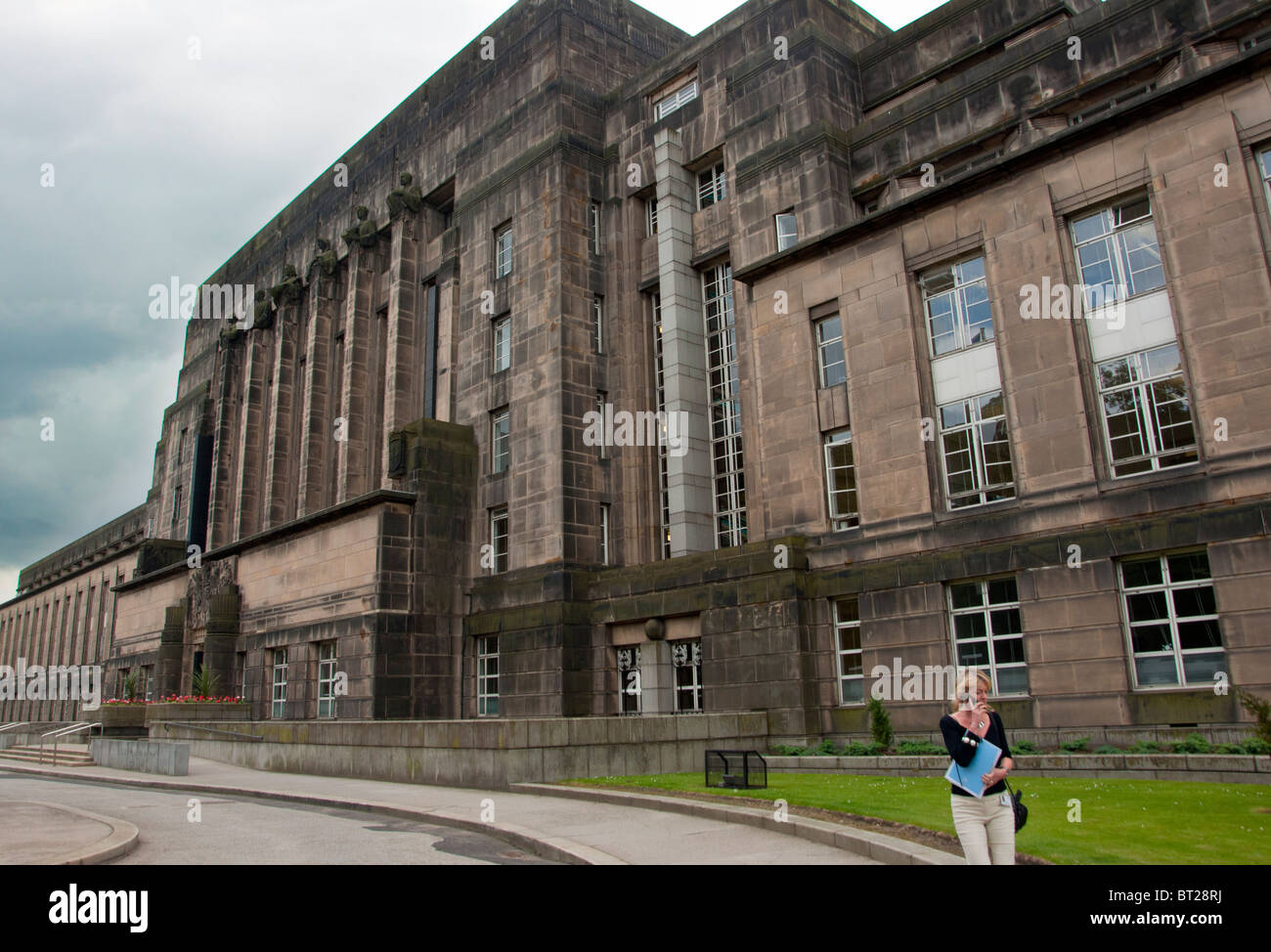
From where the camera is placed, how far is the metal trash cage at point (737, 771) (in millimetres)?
17297

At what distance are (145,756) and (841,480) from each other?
68.8 ft

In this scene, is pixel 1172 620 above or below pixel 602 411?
below

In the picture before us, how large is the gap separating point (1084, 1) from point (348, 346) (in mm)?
35100

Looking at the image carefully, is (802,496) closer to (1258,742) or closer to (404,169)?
(1258,742)

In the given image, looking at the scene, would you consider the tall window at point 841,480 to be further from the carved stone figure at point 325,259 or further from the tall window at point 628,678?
the carved stone figure at point 325,259

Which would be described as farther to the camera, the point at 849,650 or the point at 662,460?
the point at 662,460

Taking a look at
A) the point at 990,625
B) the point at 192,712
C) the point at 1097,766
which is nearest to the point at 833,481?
the point at 990,625

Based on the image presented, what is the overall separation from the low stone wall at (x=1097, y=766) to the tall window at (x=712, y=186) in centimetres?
2186

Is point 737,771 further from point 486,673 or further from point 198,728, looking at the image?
point 198,728

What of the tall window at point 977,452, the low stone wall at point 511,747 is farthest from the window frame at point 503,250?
the tall window at point 977,452

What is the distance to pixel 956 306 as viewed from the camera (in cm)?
2541

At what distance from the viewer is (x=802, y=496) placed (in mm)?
27422

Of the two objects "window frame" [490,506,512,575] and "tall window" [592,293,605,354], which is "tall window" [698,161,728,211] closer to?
"tall window" [592,293,605,354]

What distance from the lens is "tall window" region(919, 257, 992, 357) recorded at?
24.8 metres
